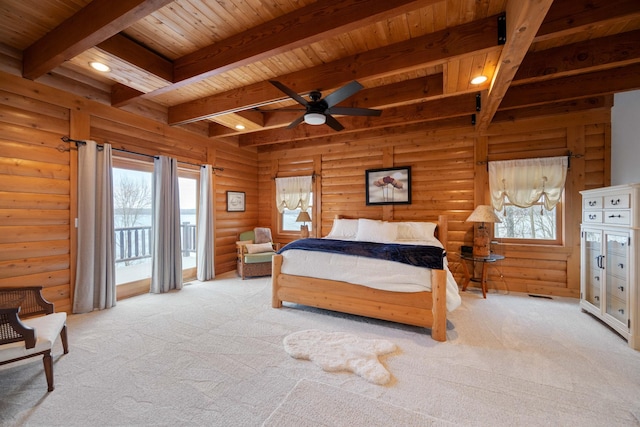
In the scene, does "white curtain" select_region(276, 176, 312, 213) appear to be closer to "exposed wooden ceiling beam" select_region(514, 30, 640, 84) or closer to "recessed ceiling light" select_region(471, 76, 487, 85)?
"recessed ceiling light" select_region(471, 76, 487, 85)

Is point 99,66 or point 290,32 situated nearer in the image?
point 290,32

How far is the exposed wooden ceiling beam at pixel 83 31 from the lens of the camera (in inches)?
73.4

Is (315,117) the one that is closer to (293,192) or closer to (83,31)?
(83,31)

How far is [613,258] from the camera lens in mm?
2779

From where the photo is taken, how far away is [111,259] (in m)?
3.44

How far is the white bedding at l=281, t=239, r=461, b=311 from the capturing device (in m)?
2.70

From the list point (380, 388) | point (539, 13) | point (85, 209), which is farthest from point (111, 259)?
point (539, 13)

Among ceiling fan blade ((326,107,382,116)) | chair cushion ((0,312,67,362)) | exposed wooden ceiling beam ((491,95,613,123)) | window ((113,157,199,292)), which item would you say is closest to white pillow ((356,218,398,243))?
ceiling fan blade ((326,107,382,116))

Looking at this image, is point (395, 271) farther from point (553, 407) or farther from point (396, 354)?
point (553, 407)

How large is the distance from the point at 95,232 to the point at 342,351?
338cm

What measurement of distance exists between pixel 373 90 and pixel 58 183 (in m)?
4.12

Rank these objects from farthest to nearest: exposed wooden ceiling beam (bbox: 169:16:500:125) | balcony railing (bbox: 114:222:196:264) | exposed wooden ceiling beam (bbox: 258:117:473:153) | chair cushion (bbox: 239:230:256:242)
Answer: chair cushion (bbox: 239:230:256:242), exposed wooden ceiling beam (bbox: 258:117:473:153), balcony railing (bbox: 114:222:196:264), exposed wooden ceiling beam (bbox: 169:16:500:125)

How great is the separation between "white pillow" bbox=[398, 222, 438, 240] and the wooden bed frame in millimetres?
Answer: 1792

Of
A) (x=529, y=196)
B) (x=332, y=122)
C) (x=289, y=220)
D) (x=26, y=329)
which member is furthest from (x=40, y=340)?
(x=529, y=196)
